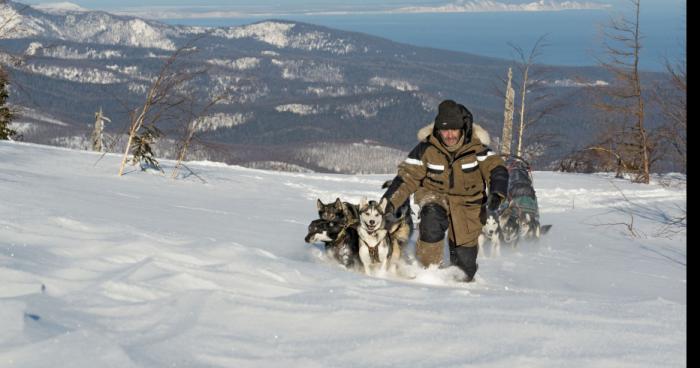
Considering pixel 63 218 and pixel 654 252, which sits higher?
pixel 63 218

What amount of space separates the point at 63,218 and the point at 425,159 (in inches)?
135

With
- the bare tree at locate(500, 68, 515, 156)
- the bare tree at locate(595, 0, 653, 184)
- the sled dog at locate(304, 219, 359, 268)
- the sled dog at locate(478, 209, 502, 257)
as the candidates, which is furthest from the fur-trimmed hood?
the bare tree at locate(500, 68, 515, 156)

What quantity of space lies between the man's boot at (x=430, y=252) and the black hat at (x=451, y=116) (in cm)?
Result: 121

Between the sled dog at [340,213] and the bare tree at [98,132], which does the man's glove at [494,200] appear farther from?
the bare tree at [98,132]

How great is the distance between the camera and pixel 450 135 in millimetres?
6750

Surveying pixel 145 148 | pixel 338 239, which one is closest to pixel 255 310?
pixel 338 239

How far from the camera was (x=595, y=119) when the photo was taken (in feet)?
91.1

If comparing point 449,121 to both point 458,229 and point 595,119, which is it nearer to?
point 458,229

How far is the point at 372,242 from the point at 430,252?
0.62 meters

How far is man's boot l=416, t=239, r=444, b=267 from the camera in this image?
23.0 feet

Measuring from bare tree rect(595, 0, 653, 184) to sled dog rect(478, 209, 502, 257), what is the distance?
17.0 meters

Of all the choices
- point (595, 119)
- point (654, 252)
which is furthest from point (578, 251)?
point (595, 119)

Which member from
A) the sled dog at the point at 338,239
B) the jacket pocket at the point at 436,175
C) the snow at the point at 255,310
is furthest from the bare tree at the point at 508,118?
the jacket pocket at the point at 436,175

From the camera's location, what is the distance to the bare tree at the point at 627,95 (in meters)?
25.2
